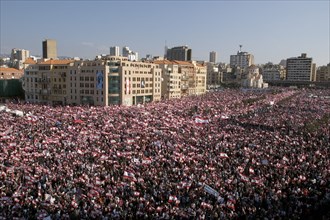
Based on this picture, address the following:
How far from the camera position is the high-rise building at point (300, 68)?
18250 cm

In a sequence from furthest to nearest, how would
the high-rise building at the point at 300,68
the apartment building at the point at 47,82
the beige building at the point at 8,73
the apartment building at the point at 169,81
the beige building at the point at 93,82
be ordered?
the high-rise building at the point at 300,68, the beige building at the point at 8,73, the apartment building at the point at 169,81, the apartment building at the point at 47,82, the beige building at the point at 93,82

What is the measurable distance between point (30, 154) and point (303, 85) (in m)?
A: 159

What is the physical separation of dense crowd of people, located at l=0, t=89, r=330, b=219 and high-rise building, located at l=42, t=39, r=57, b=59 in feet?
272

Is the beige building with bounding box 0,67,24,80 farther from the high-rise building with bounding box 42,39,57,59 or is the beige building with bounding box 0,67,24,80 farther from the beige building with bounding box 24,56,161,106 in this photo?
the beige building with bounding box 24,56,161,106

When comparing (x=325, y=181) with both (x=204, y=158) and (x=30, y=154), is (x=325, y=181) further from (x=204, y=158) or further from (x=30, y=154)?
(x=30, y=154)

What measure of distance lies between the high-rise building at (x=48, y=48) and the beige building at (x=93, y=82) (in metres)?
44.5

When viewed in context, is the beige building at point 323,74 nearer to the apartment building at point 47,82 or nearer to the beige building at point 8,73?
the beige building at point 8,73

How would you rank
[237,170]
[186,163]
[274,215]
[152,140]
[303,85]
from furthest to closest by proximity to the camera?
[303,85] → [152,140] → [186,163] → [237,170] → [274,215]

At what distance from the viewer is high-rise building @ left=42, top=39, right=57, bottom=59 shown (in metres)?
114

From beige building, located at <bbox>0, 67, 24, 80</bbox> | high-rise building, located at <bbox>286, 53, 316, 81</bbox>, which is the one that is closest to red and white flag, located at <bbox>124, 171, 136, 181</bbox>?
beige building, located at <bbox>0, 67, 24, 80</bbox>

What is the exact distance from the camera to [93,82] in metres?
61.6

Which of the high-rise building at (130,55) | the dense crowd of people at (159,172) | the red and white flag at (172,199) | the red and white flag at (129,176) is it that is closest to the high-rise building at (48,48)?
the high-rise building at (130,55)

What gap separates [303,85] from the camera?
162 metres

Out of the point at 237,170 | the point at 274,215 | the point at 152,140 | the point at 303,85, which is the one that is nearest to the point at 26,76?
the point at 152,140
